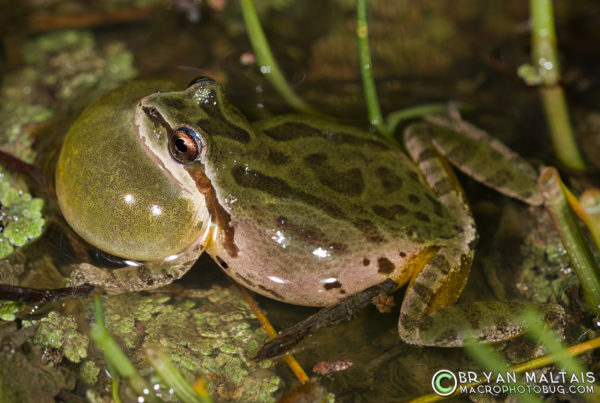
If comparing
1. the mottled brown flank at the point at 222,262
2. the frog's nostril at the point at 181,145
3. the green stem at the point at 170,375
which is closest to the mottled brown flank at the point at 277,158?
the frog's nostril at the point at 181,145

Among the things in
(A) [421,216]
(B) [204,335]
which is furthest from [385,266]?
(B) [204,335]

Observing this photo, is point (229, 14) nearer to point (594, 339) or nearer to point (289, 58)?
point (289, 58)

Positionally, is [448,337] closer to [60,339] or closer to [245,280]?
[245,280]

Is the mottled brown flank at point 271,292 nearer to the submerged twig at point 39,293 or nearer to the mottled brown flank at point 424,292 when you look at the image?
the mottled brown flank at point 424,292

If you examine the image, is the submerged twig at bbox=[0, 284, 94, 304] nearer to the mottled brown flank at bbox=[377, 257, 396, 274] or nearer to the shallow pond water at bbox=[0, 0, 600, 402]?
the shallow pond water at bbox=[0, 0, 600, 402]

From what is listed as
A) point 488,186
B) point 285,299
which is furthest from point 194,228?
point 488,186

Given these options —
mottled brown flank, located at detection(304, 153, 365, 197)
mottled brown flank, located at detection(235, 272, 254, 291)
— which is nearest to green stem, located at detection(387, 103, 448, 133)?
mottled brown flank, located at detection(304, 153, 365, 197)
